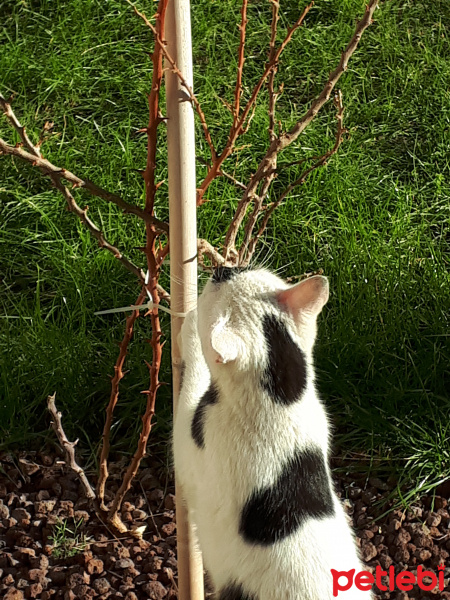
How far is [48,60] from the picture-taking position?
3.23 meters

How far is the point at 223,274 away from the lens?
1418mm

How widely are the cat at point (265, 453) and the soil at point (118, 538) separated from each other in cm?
62

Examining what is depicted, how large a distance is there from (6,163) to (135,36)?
2.75 feet

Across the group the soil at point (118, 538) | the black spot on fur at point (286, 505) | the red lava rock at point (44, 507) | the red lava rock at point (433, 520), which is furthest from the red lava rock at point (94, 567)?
the red lava rock at point (433, 520)

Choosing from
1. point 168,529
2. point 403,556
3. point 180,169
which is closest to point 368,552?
point 403,556

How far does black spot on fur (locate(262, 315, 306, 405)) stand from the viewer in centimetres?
138

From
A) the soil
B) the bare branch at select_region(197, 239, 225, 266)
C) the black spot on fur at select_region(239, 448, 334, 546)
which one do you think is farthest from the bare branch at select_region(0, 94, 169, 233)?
the soil

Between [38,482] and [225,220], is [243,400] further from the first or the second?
[225,220]

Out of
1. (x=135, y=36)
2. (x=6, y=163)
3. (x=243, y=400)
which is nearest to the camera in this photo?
(x=243, y=400)

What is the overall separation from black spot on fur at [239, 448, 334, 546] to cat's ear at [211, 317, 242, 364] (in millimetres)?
249

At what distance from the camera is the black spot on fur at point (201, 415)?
4.79 feet

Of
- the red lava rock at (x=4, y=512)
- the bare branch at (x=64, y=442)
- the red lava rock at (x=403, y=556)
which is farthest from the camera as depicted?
the red lava rock at (x=4, y=512)

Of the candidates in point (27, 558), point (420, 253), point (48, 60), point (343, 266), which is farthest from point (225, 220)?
point (27, 558)

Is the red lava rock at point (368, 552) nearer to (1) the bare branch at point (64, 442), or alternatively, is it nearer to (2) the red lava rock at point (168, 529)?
(2) the red lava rock at point (168, 529)
